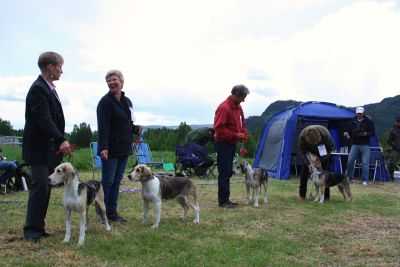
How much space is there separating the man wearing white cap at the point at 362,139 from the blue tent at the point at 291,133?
1.48 meters

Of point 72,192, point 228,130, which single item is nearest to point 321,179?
point 228,130

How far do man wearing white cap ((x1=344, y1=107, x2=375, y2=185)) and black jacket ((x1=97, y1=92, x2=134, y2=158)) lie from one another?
8.32m

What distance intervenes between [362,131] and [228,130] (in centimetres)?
622

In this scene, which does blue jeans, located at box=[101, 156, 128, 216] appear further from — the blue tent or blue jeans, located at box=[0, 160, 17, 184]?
the blue tent

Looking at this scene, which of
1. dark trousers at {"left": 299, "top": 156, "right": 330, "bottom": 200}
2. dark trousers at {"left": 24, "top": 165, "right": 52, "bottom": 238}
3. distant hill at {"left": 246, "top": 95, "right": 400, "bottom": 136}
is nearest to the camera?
dark trousers at {"left": 24, "top": 165, "right": 52, "bottom": 238}

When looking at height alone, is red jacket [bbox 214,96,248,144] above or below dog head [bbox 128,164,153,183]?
above

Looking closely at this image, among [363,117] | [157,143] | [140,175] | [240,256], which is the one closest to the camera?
[240,256]

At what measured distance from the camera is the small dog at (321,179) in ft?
29.2

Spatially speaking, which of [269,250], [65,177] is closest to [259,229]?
[269,250]

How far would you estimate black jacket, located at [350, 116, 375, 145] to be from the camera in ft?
40.9

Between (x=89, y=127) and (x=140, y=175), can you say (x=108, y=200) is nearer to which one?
(x=140, y=175)

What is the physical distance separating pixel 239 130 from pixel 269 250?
302 cm

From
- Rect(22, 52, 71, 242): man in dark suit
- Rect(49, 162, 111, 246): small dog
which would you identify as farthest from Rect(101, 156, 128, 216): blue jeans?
Rect(22, 52, 71, 242): man in dark suit

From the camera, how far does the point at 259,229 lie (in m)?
6.09
